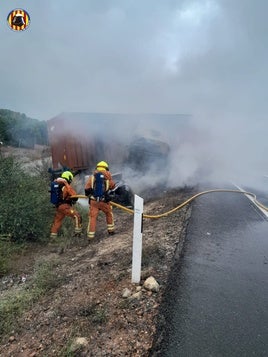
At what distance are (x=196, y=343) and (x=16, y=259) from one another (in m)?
3.76

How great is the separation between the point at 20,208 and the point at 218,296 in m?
4.36

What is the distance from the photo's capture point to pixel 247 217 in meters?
6.41

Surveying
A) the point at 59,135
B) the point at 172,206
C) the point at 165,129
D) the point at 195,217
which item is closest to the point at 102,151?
the point at 59,135

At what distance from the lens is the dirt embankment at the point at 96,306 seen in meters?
2.54

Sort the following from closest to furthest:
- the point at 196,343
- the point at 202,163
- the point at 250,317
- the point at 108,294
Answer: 1. the point at 196,343
2. the point at 250,317
3. the point at 108,294
4. the point at 202,163

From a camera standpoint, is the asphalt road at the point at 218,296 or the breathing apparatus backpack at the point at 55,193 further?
the breathing apparatus backpack at the point at 55,193

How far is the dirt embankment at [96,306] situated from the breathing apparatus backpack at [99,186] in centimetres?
127

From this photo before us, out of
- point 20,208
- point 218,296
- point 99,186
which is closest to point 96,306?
point 218,296

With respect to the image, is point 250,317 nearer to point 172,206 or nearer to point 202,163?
point 172,206

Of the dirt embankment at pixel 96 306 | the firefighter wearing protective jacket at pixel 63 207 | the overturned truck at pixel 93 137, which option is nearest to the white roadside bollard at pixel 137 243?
the dirt embankment at pixel 96 306

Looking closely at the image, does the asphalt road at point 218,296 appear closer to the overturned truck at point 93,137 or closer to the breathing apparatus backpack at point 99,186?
the breathing apparatus backpack at point 99,186

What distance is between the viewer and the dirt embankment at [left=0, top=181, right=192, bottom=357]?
2.54 meters

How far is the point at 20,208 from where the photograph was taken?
20.1 feet

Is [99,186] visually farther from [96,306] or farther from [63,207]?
[96,306]
